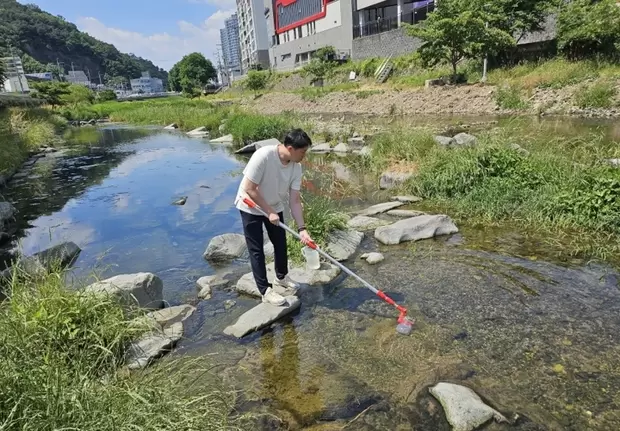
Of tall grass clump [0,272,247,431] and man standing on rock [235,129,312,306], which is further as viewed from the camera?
man standing on rock [235,129,312,306]

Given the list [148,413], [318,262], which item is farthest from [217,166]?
[148,413]

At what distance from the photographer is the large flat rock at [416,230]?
6.48 metres

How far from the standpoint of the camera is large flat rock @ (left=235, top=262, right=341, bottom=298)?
210 inches

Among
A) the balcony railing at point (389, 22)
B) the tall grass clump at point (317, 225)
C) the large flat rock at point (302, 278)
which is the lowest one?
the large flat rock at point (302, 278)

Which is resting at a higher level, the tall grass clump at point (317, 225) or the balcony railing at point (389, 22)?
the balcony railing at point (389, 22)

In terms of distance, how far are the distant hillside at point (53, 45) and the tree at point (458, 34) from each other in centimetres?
11368

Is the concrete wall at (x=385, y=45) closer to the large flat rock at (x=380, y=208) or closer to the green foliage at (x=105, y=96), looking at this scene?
the large flat rock at (x=380, y=208)

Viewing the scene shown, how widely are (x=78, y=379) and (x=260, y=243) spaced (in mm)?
2265

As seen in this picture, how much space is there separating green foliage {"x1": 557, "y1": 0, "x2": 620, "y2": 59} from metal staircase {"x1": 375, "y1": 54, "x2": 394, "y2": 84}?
14.5 meters

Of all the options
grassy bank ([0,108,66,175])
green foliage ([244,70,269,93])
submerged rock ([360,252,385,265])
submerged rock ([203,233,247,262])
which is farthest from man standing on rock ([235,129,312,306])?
green foliage ([244,70,269,93])

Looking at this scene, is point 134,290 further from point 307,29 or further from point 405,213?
point 307,29

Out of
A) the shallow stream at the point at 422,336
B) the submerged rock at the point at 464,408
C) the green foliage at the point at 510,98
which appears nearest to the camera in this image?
the submerged rock at the point at 464,408

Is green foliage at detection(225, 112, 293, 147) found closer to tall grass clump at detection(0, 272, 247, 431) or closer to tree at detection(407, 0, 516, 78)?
tree at detection(407, 0, 516, 78)

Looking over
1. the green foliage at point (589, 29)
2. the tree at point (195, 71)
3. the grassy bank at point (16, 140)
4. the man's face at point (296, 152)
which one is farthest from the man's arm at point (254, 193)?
the tree at point (195, 71)
